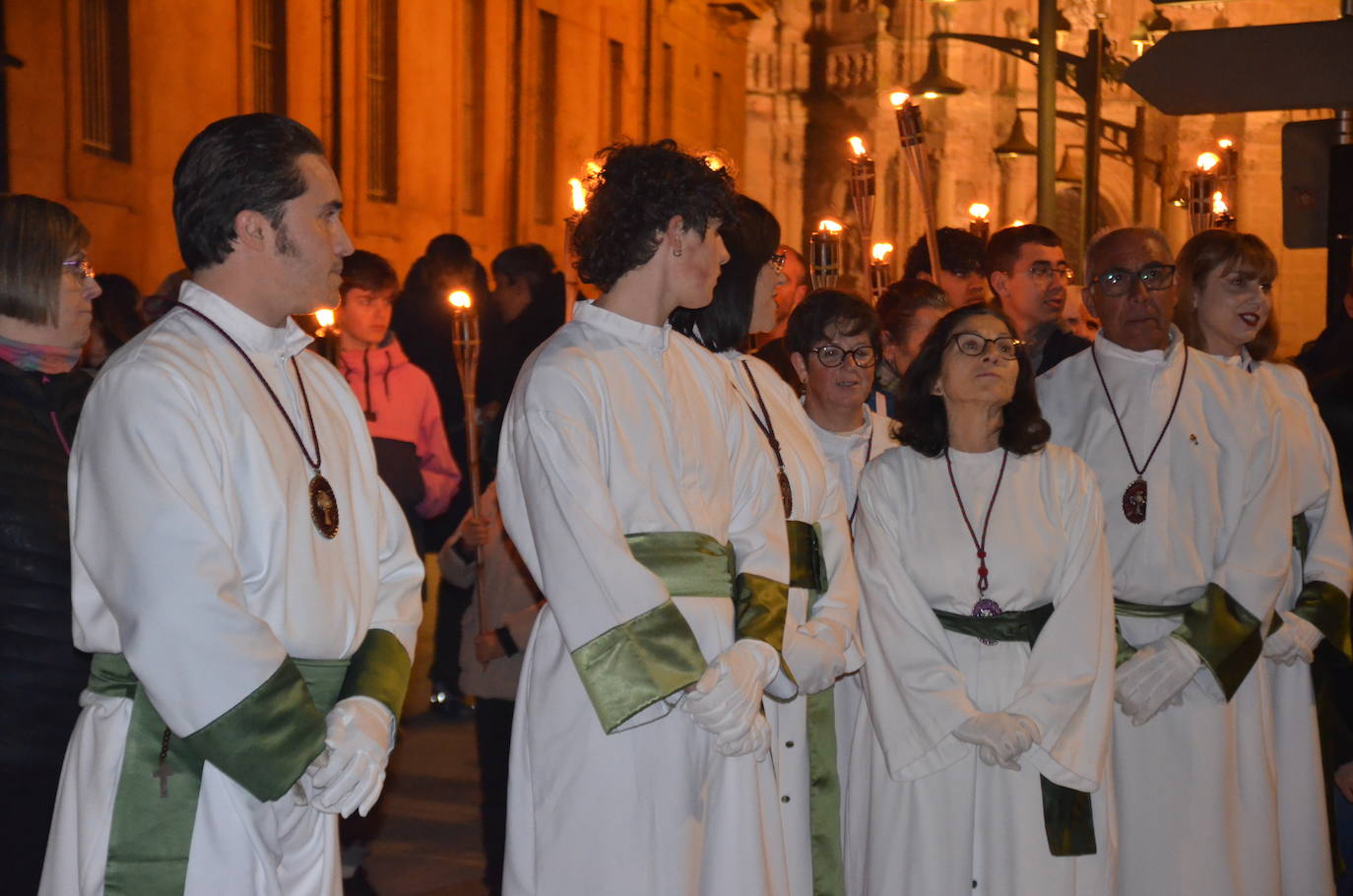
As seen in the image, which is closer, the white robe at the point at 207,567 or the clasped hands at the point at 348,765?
the white robe at the point at 207,567

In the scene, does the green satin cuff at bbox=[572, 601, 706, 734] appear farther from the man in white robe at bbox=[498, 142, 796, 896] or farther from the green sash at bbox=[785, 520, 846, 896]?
the green sash at bbox=[785, 520, 846, 896]

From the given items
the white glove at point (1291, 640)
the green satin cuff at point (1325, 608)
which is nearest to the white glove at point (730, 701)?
the white glove at point (1291, 640)

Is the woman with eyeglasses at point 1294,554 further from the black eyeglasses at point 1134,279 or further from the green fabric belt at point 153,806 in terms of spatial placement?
the green fabric belt at point 153,806

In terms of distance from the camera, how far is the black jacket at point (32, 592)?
3.83 metres

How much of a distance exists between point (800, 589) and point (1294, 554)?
2.16 m

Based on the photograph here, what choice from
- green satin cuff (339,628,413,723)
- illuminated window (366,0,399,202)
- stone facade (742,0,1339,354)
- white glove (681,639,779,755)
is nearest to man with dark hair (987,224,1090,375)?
white glove (681,639,779,755)

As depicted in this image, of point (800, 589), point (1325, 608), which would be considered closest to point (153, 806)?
point (800, 589)

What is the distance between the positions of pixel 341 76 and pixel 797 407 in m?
8.94

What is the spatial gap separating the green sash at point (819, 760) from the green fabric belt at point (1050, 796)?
44 cm

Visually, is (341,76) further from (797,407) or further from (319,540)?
(319,540)

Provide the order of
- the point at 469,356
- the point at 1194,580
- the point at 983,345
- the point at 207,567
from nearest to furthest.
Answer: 1. the point at 207,567
2. the point at 983,345
3. the point at 1194,580
4. the point at 469,356

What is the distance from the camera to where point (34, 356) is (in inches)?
156

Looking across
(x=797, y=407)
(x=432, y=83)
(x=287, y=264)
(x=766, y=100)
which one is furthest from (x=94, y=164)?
(x=766, y=100)

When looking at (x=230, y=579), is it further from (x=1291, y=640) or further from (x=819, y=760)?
(x=1291, y=640)
